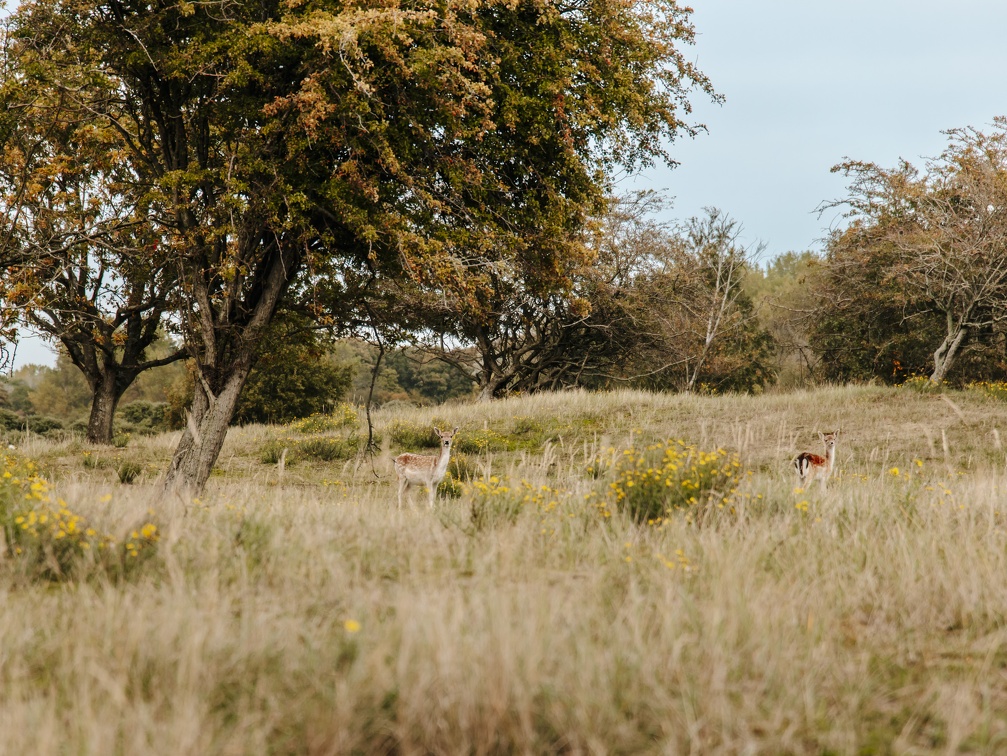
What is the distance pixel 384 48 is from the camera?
Result: 9258 millimetres

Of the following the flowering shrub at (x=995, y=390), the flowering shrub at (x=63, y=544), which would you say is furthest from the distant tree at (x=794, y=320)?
the flowering shrub at (x=63, y=544)

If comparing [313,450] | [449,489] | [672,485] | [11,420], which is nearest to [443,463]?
[449,489]

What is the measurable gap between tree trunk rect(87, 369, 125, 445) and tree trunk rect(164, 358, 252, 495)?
1010 cm

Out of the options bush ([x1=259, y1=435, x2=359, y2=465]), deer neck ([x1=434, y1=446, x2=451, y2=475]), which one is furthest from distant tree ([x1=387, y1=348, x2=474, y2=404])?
deer neck ([x1=434, y1=446, x2=451, y2=475])

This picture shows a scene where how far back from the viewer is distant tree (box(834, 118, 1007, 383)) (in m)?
21.4

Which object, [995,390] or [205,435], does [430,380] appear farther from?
[205,435]

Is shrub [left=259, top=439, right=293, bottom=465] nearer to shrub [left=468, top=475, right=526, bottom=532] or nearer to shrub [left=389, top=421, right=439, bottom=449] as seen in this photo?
shrub [left=389, top=421, right=439, bottom=449]

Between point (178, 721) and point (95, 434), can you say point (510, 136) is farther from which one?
point (95, 434)

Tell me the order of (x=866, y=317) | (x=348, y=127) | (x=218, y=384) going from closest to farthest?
(x=348, y=127)
(x=218, y=384)
(x=866, y=317)

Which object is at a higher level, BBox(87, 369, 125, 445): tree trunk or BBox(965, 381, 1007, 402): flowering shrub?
BBox(965, 381, 1007, 402): flowering shrub

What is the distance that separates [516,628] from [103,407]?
20260 millimetres

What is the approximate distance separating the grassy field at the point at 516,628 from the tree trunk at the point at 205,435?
433 cm

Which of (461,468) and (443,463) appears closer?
(443,463)

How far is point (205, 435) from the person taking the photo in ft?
37.5
